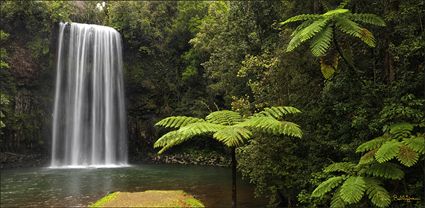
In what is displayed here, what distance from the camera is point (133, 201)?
10227mm

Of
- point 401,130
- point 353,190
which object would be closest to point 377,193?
point 353,190

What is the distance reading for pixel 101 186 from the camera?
1634 centimetres

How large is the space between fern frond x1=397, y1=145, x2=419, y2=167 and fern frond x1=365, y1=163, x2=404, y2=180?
49 cm

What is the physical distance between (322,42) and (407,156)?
230 centimetres

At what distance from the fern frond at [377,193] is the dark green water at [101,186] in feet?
17.7

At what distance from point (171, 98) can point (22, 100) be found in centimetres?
1044

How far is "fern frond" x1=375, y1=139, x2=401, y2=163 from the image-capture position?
20.0 feet

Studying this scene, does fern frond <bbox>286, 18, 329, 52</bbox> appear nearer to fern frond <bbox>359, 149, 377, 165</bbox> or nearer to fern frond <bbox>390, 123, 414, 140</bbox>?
fern frond <bbox>390, 123, 414, 140</bbox>

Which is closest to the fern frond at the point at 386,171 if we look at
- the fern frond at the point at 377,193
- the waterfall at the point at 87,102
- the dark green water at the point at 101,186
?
the fern frond at the point at 377,193

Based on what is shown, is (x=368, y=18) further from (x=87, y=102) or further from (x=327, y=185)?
(x=87, y=102)

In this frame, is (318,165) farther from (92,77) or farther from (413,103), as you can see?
(92,77)

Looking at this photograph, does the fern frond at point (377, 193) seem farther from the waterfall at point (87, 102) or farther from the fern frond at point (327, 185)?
the waterfall at point (87, 102)

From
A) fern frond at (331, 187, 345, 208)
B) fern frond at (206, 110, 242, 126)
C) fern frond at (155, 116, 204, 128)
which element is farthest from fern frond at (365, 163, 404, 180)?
fern frond at (155, 116, 204, 128)

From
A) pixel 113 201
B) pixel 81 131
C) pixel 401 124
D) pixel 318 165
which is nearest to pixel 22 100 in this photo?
pixel 81 131
